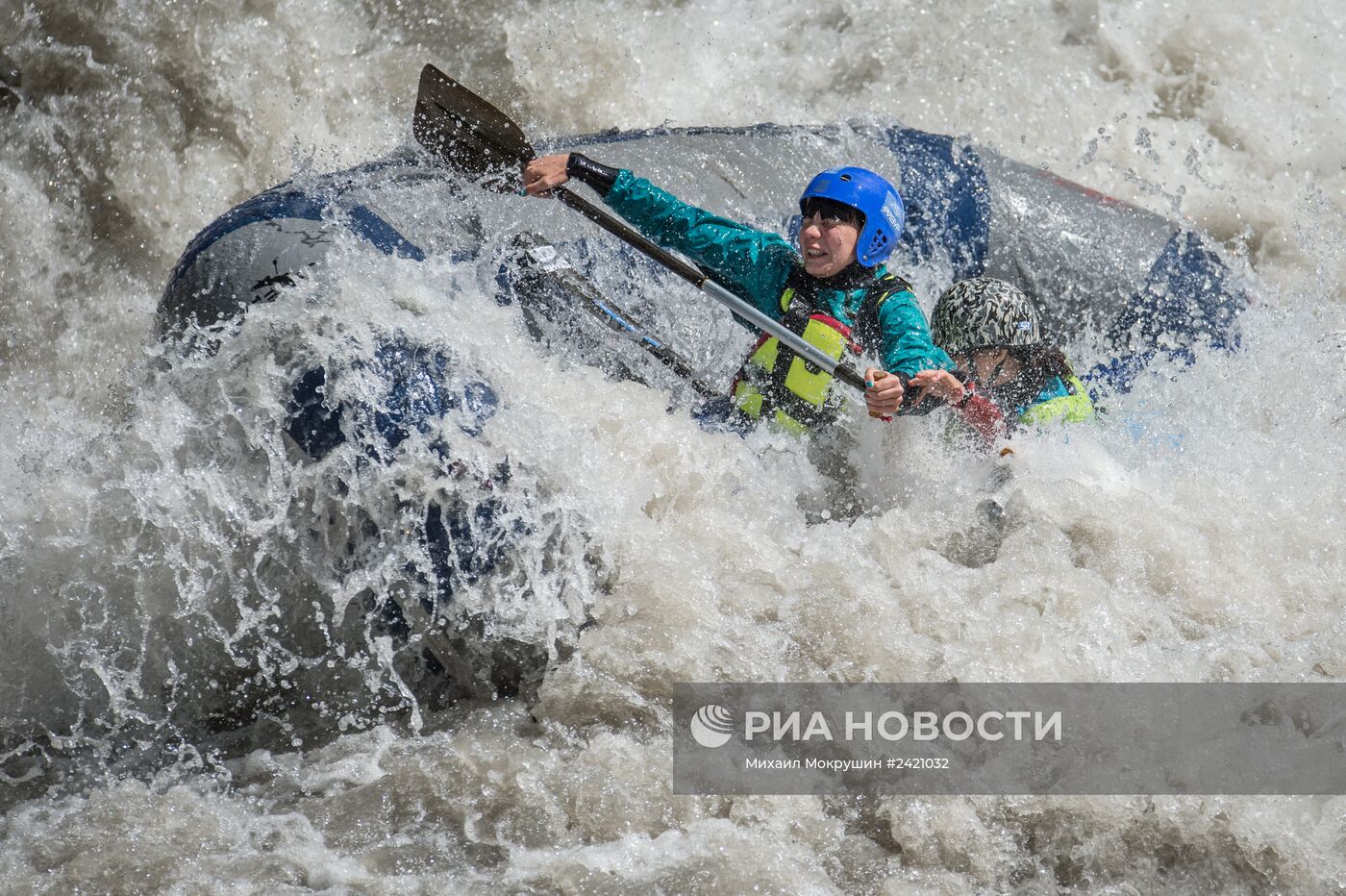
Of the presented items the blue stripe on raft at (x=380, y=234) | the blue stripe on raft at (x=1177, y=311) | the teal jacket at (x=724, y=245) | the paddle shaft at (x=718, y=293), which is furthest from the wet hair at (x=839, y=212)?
the blue stripe on raft at (x=1177, y=311)

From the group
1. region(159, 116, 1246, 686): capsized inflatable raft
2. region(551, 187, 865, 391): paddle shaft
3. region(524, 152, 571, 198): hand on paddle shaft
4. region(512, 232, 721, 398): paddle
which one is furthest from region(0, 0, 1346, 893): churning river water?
region(524, 152, 571, 198): hand on paddle shaft

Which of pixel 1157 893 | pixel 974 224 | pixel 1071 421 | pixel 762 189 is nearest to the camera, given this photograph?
pixel 1157 893

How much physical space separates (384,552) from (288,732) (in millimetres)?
459

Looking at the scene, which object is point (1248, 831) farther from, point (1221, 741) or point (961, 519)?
point (961, 519)

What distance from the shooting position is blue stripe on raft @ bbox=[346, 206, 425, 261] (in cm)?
325

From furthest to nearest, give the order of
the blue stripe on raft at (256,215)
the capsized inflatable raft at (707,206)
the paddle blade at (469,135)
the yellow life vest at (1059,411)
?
1. the yellow life vest at (1059,411)
2. the paddle blade at (469,135)
3. the blue stripe on raft at (256,215)
4. the capsized inflatable raft at (707,206)

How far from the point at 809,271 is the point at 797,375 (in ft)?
1.02

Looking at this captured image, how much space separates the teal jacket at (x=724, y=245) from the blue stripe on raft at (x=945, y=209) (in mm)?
846

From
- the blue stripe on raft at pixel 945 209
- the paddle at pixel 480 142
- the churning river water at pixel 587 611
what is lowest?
the churning river water at pixel 587 611

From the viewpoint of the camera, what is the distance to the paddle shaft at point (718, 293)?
3318mm

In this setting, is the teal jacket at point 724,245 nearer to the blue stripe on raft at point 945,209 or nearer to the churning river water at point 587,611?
the churning river water at point 587,611

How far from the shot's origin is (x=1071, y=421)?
3.80 meters

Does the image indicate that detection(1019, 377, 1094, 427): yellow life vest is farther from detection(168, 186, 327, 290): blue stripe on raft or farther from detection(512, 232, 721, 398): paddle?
detection(168, 186, 327, 290): blue stripe on raft

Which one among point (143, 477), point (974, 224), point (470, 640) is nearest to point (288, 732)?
point (470, 640)
